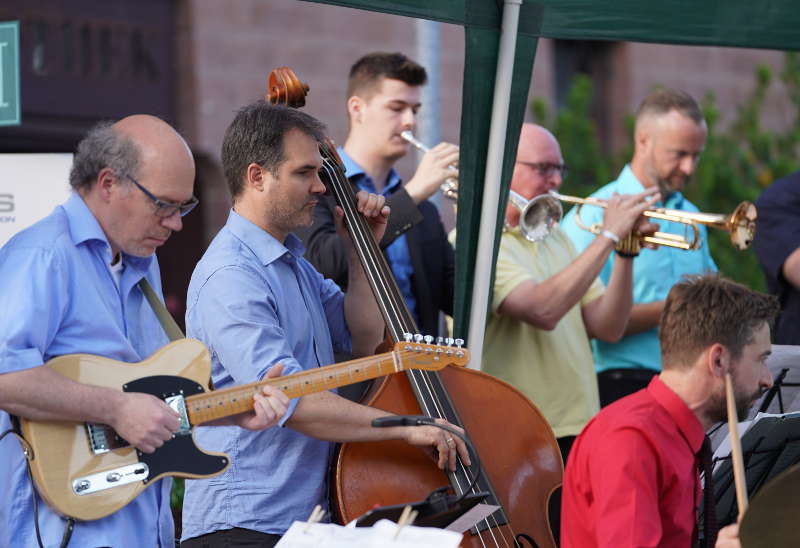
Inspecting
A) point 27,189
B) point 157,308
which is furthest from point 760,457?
point 27,189

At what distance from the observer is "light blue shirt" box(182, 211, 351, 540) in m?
3.42

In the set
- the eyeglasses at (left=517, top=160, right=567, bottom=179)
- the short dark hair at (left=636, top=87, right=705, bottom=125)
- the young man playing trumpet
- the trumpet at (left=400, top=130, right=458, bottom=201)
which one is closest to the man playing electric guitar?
the young man playing trumpet

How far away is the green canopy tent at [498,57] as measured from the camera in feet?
13.3

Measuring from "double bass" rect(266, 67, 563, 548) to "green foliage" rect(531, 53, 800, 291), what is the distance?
4844mm

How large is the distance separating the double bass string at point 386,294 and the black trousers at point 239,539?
528 millimetres

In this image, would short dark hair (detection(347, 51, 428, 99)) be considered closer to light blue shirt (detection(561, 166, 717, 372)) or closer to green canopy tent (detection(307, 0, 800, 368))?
green canopy tent (detection(307, 0, 800, 368))

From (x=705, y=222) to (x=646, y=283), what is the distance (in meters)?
0.43

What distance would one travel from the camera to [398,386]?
3.63m

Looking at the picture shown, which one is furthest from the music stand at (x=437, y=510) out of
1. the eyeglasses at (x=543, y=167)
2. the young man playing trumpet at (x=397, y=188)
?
the eyeglasses at (x=543, y=167)

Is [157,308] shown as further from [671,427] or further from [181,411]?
[671,427]

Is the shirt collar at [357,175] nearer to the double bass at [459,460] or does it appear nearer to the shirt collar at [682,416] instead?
the double bass at [459,460]

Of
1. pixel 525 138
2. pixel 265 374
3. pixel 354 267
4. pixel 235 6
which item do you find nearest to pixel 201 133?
pixel 235 6

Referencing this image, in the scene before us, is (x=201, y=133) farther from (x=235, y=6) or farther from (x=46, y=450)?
(x=46, y=450)

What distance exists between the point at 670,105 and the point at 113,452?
3.49 m
